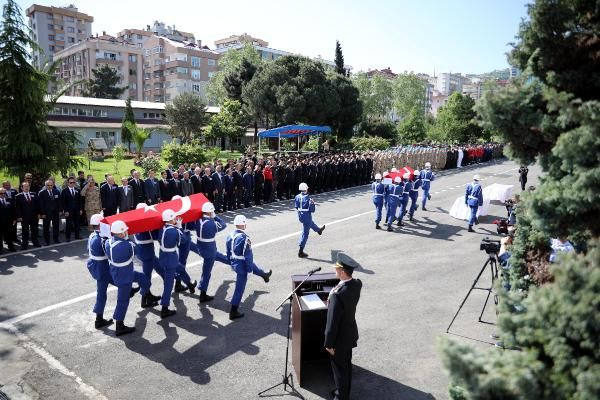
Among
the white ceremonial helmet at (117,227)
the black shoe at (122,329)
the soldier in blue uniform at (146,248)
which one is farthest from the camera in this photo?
the soldier in blue uniform at (146,248)

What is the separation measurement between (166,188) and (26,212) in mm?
4680

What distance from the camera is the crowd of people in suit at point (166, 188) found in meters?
12.6

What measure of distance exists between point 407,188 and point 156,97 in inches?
3382

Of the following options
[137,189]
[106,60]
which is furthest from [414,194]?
[106,60]

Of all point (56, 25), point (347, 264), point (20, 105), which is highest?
point (56, 25)

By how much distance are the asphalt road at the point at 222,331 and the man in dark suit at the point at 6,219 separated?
88 cm

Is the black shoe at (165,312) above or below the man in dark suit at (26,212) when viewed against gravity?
below

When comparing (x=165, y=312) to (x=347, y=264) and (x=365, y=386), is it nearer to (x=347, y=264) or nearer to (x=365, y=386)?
(x=365, y=386)

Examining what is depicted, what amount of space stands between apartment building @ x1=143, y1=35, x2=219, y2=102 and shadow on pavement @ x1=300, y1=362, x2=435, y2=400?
85118 mm

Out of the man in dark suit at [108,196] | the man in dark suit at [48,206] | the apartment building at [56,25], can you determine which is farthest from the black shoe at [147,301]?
the apartment building at [56,25]

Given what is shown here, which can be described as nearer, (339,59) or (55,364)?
(55,364)

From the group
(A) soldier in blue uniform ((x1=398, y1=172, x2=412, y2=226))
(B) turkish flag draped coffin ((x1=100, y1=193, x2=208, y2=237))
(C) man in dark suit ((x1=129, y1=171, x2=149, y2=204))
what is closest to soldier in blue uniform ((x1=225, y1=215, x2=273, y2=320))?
(B) turkish flag draped coffin ((x1=100, y1=193, x2=208, y2=237))

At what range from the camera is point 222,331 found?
770 cm

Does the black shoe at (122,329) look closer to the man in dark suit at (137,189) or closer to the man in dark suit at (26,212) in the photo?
the man in dark suit at (26,212)
